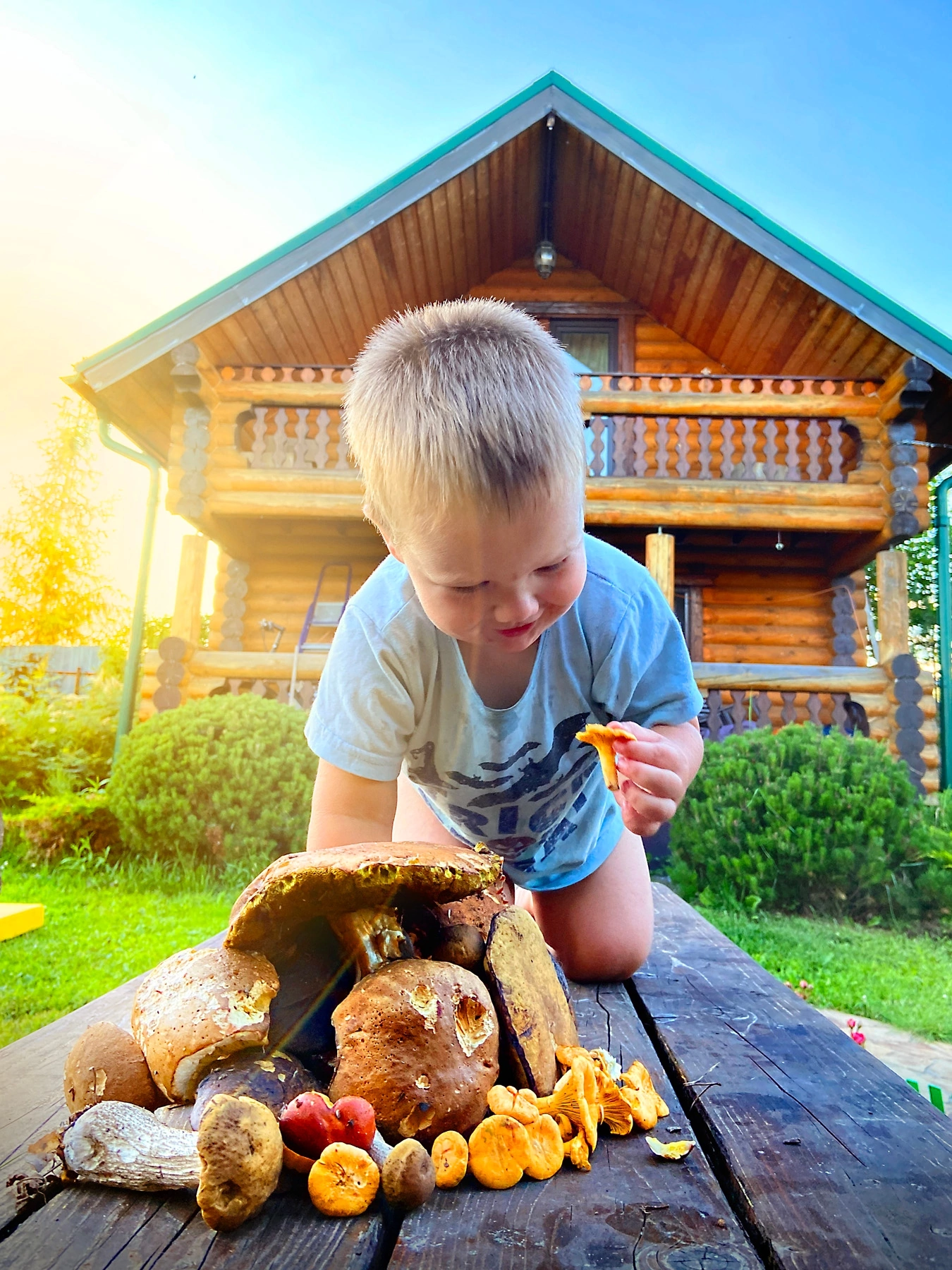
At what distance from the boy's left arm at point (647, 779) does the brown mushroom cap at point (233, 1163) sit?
82cm

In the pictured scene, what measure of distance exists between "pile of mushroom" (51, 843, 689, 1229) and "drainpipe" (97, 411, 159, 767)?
7.09 meters

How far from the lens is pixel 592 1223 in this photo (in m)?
0.95

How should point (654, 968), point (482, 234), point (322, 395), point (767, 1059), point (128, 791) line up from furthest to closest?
point (482, 234) < point (322, 395) < point (128, 791) < point (654, 968) < point (767, 1059)

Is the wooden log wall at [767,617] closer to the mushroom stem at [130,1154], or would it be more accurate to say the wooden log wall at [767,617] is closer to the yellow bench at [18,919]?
the yellow bench at [18,919]

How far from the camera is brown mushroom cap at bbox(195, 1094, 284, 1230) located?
0.92m

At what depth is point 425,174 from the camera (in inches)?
307

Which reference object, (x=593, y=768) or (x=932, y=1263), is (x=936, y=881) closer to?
(x=593, y=768)

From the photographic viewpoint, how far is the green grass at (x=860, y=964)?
3.77 m

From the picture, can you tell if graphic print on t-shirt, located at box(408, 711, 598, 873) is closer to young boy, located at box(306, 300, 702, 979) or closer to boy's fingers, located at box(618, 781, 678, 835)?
young boy, located at box(306, 300, 702, 979)

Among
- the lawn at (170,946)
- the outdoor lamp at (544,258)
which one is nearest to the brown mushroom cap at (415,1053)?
the lawn at (170,946)

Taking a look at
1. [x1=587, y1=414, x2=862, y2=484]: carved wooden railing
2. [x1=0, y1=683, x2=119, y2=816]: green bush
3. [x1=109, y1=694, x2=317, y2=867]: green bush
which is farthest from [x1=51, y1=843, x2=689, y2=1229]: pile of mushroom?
[x1=587, y1=414, x2=862, y2=484]: carved wooden railing

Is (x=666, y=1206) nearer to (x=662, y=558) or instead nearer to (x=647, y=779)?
(x=647, y=779)

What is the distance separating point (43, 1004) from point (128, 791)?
261cm

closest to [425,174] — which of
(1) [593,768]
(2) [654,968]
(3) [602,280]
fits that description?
(3) [602,280]
